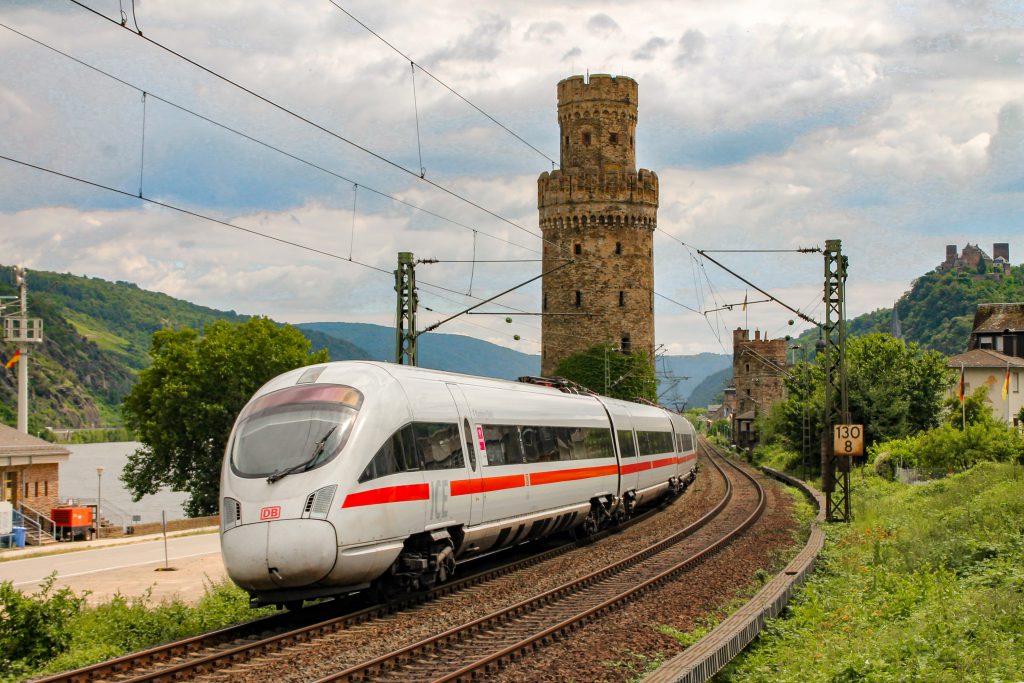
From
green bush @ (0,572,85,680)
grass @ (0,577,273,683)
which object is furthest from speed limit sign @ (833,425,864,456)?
green bush @ (0,572,85,680)

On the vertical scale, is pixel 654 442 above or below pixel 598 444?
below

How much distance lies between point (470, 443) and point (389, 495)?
3004 millimetres

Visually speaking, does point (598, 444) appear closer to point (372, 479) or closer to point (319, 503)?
point (372, 479)

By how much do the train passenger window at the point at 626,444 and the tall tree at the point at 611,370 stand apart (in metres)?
38.0

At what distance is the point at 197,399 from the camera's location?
2074 inches

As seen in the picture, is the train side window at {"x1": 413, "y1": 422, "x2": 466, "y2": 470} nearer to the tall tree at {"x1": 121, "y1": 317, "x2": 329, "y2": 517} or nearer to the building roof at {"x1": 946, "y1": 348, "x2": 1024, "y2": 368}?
the tall tree at {"x1": 121, "y1": 317, "x2": 329, "y2": 517}

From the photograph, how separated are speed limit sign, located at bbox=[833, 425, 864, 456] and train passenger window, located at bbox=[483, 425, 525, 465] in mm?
11292

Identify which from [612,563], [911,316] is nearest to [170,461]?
[612,563]

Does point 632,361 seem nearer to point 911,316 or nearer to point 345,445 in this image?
point 345,445

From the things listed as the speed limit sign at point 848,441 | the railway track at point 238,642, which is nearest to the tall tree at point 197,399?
the speed limit sign at point 848,441

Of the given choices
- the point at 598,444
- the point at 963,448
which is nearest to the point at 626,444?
the point at 598,444

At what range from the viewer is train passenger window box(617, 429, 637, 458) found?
26.6 metres

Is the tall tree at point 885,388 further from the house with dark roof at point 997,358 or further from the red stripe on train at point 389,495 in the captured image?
the red stripe on train at point 389,495

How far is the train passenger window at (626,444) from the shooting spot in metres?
26.6
